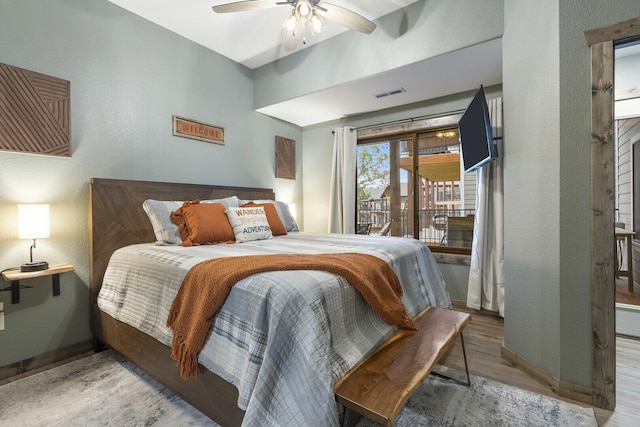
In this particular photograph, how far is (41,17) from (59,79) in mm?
436

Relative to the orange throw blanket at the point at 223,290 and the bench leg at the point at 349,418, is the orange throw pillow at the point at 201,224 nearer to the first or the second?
the orange throw blanket at the point at 223,290

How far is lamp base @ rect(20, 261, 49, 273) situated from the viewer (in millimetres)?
1968

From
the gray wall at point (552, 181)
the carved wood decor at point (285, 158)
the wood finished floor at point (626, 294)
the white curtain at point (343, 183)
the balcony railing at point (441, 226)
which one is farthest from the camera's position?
the carved wood decor at point (285, 158)

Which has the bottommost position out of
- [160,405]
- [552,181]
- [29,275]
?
[160,405]

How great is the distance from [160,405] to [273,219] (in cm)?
178

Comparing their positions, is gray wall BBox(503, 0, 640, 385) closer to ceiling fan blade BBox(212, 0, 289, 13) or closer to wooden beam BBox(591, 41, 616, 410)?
wooden beam BBox(591, 41, 616, 410)

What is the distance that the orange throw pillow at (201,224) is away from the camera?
2381 millimetres

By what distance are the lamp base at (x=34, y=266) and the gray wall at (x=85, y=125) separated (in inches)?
5.1

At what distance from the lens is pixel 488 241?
3.05 m

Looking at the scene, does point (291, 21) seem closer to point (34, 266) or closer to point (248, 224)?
point (248, 224)

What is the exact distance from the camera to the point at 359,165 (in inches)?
167

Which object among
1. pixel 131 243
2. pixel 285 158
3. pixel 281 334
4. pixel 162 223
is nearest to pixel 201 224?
pixel 162 223

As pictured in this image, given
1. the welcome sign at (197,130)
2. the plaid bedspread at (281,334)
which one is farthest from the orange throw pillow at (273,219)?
the plaid bedspread at (281,334)

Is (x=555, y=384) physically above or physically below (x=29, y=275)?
below
